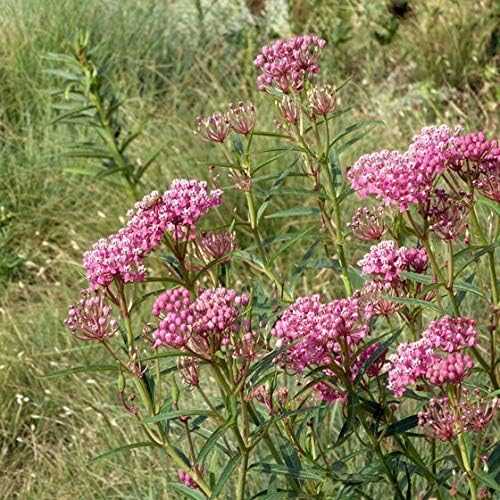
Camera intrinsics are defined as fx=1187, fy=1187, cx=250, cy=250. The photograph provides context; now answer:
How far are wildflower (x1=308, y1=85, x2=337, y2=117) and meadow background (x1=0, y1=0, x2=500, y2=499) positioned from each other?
1.48 m

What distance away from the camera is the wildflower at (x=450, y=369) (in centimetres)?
181

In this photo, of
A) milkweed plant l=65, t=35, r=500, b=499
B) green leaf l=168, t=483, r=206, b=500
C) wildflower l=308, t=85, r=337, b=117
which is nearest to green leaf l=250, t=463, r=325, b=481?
milkweed plant l=65, t=35, r=500, b=499

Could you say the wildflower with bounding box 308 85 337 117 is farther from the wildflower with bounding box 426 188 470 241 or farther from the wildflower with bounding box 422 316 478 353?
the wildflower with bounding box 422 316 478 353

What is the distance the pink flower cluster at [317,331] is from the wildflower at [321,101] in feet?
1.59

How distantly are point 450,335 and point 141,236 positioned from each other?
556mm

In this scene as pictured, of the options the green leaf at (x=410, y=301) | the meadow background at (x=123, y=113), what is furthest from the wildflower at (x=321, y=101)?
the meadow background at (x=123, y=113)

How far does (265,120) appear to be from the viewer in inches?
235

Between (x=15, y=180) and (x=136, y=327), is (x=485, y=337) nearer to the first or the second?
(x=136, y=327)

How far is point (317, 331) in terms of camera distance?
6.22 ft

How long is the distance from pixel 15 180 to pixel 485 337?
2.77 meters

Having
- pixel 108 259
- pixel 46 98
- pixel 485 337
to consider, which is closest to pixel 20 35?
pixel 46 98

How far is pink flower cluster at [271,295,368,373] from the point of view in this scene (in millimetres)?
1896

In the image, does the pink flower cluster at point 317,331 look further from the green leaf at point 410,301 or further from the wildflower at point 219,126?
the wildflower at point 219,126

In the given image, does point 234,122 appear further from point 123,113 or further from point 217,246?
point 123,113
